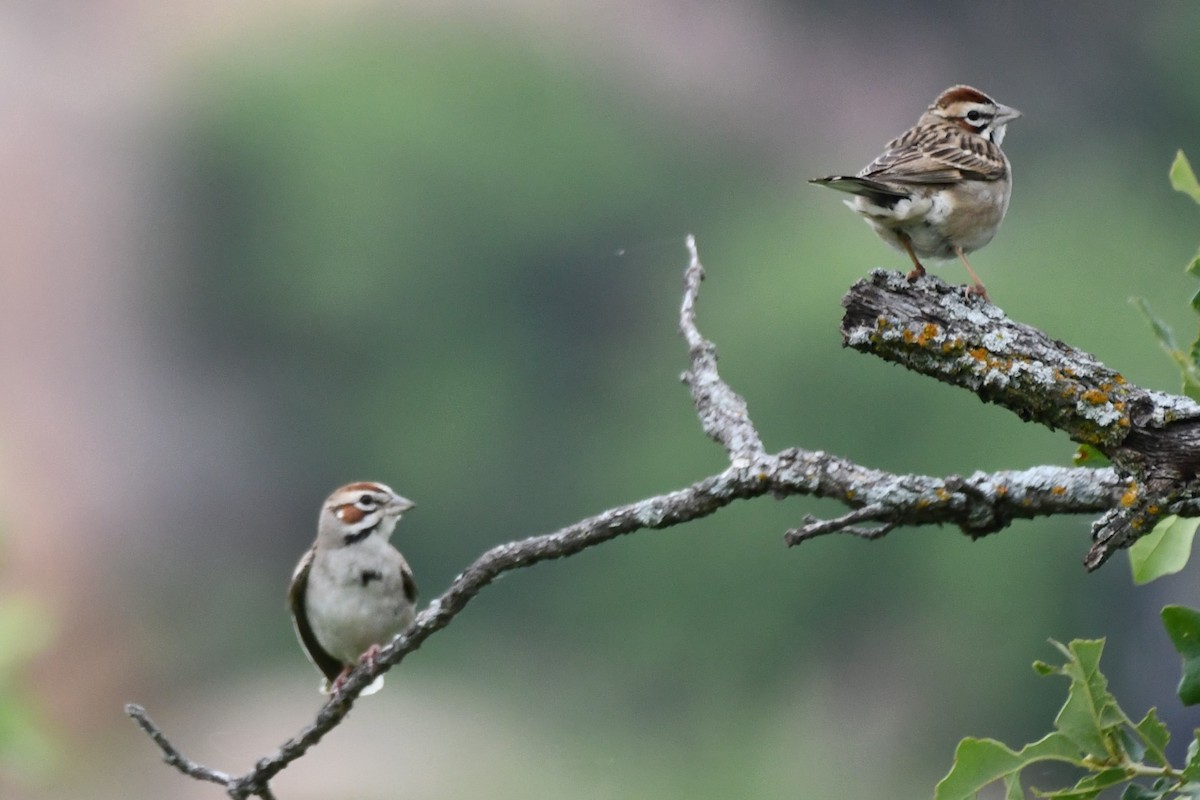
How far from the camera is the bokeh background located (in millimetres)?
4617

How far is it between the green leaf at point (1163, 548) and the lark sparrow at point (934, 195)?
666 mm

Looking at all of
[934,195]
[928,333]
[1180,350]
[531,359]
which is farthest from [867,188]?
[531,359]

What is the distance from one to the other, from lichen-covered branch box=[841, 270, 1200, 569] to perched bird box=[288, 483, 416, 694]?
4.78 feet

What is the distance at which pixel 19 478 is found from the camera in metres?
4.82

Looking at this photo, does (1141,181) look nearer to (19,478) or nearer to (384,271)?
(384,271)

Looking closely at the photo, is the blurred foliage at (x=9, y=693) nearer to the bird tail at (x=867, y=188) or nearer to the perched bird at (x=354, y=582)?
the perched bird at (x=354, y=582)

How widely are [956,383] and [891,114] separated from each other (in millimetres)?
3797

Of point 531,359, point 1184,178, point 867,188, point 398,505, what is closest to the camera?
point 1184,178

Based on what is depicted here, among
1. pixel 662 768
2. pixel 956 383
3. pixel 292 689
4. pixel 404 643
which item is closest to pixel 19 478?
pixel 292 689

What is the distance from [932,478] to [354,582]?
1.49 meters

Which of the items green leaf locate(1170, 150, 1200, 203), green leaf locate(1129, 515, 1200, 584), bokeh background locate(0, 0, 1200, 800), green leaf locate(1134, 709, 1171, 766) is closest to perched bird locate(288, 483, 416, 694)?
green leaf locate(1129, 515, 1200, 584)

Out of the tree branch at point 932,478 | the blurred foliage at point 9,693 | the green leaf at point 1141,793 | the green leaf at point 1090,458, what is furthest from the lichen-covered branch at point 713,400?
the blurred foliage at point 9,693

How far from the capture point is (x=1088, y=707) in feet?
3.67

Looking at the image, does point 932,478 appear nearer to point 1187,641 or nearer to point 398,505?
point 1187,641
